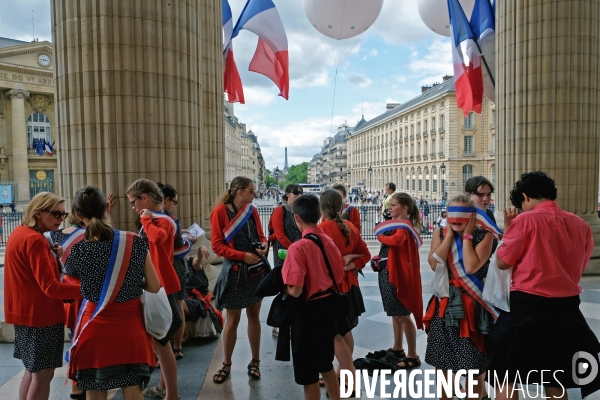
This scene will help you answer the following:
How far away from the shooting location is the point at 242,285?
4.07 m

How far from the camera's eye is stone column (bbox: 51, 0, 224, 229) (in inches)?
183

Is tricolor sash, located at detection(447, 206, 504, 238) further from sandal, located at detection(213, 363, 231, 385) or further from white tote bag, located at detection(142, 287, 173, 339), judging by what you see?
sandal, located at detection(213, 363, 231, 385)

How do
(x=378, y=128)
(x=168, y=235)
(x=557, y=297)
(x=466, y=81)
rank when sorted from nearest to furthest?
(x=557, y=297)
(x=168, y=235)
(x=466, y=81)
(x=378, y=128)

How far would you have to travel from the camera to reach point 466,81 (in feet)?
33.0

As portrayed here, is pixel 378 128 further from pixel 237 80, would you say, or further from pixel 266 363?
pixel 266 363

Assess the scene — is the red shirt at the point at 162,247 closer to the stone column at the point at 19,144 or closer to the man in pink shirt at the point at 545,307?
the man in pink shirt at the point at 545,307

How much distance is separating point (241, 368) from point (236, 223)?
4.80 ft

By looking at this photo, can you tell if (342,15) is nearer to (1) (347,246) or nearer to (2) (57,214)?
(1) (347,246)

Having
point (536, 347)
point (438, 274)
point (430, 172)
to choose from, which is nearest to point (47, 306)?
point (438, 274)

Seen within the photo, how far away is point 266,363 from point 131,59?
355cm

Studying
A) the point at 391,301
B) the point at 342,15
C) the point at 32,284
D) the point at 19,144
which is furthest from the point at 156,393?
the point at 19,144

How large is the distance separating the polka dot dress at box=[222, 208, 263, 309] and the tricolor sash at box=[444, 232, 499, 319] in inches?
72.8

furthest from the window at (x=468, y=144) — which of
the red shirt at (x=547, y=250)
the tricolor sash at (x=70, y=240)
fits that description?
the tricolor sash at (x=70, y=240)

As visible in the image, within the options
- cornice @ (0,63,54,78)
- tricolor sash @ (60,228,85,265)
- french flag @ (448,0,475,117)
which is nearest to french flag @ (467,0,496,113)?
french flag @ (448,0,475,117)
